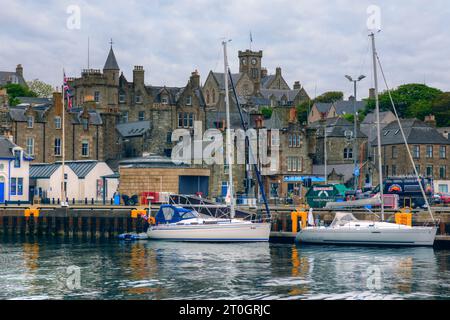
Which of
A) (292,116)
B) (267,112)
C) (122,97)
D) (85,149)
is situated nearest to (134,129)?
(85,149)

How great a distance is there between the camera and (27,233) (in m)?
65.6

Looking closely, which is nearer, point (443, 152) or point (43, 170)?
point (43, 170)

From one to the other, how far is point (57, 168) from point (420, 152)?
4572cm

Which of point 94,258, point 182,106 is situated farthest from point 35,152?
point 94,258

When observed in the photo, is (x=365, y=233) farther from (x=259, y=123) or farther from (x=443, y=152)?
(x=443, y=152)

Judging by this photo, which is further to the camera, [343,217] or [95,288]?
[343,217]

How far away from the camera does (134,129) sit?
10112 cm

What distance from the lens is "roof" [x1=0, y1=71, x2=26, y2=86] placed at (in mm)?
169250

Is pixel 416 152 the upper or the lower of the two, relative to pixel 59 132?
lower

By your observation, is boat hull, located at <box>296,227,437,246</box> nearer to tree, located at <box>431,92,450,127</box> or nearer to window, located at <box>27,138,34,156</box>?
window, located at <box>27,138,34,156</box>

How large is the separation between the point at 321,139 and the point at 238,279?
65300mm

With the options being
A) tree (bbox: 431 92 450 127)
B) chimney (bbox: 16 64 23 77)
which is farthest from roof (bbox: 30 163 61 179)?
chimney (bbox: 16 64 23 77)
